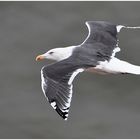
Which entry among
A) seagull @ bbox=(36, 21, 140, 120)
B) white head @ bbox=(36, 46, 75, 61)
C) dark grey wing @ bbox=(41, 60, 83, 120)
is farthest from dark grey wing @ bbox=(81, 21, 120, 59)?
dark grey wing @ bbox=(41, 60, 83, 120)

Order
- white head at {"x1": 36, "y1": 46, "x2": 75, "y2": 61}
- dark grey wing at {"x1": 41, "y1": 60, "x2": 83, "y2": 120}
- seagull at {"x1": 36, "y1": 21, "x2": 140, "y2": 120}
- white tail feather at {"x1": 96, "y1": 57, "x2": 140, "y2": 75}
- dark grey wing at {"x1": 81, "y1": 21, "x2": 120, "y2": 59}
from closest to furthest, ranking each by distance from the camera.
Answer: dark grey wing at {"x1": 41, "y1": 60, "x2": 83, "y2": 120}, seagull at {"x1": 36, "y1": 21, "x2": 140, "y2": 120}, white tail feather at {"x1": 96, "y1": 57, "x2": 140, "y2": 75}, white head at {"x1": 36, "y1": 46, "x2": 75, "y2": 61}, dark grey wing at {"x1": 81, "y1": 21, "x2": 120, "y2": 59}

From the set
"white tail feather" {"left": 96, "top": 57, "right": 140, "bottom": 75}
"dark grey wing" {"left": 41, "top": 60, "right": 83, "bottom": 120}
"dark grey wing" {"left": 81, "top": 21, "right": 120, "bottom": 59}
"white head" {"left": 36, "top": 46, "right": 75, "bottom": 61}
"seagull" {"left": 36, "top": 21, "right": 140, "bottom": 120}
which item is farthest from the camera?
"dark grey wing" {"left": 81, "top": 21, "right": 120, "bottom": 59}

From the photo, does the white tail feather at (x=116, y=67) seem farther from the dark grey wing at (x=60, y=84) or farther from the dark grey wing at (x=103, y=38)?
the dark grey wing at (x=60, y=84)

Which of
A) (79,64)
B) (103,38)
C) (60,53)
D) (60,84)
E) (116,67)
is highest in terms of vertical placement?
(103,38)

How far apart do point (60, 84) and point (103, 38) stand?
5.00 feet

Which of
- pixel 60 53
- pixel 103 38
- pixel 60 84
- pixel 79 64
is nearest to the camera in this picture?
pixel 60 84

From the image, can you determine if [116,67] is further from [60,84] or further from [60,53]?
[60,84]

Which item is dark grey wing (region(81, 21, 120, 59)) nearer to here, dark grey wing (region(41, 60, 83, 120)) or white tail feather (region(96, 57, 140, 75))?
white tail feather (region(96, 57, 140, 75))

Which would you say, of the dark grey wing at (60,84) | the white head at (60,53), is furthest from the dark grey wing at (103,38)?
the dark grey wing at (60,84)

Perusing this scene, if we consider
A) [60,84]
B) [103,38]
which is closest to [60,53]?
[103,38]

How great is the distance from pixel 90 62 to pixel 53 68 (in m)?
0.48

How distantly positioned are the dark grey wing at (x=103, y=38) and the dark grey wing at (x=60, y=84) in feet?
2.69

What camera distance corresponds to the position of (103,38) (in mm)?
8180

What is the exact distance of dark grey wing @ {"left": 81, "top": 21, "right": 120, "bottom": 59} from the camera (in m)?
7.96
